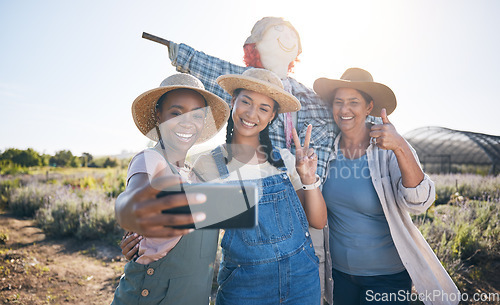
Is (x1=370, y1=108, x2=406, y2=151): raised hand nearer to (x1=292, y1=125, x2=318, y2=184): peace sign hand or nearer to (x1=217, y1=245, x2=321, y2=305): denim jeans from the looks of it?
(x1=292, y1=125, x2=318, y2=184): peace sign hand

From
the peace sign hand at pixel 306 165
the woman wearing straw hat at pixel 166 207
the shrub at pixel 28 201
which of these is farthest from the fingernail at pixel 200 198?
the shrub at pixel 28 201

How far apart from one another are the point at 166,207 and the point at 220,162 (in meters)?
1.09

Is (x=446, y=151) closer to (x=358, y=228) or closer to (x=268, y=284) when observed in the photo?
(x=358, y=228)

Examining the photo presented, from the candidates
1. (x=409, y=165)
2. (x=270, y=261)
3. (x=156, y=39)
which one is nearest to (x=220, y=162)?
(x=270, y=261)

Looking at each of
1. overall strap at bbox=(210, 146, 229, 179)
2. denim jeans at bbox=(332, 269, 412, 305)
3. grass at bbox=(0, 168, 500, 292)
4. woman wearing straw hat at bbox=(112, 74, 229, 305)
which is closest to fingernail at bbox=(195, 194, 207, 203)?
woman wearing straw hat at bbox=(112, 74, 229, 305)

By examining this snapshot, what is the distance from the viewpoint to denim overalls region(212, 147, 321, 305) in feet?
5.21

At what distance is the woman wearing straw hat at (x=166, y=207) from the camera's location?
82cm

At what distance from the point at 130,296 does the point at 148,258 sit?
228mm

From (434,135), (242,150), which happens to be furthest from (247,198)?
(434,135)

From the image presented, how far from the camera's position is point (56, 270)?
4.41 m

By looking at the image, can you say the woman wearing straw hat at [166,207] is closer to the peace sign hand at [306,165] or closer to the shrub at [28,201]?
the peace sign hand at [306,165]

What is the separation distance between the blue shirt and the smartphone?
1587 millimetres

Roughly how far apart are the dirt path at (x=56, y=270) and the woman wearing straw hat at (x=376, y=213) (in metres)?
3.34

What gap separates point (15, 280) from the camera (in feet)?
13.0
